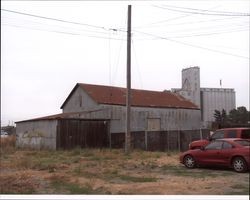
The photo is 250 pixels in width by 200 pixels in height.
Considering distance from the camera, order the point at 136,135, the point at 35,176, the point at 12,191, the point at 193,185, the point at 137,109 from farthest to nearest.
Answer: the point at 137,109, the point at 136,135, the point at 35,176, the point at 193,185, the point at 12,191

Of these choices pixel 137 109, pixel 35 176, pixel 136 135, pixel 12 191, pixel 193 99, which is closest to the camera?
pixel 12 191

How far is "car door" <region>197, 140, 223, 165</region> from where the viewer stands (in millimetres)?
18092

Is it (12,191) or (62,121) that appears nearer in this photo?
(12,191)

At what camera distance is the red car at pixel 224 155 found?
17062mm

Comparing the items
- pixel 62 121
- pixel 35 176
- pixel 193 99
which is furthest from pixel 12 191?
pixel 193 99

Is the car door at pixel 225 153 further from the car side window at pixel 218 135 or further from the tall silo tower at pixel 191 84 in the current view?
the tall silo tower at pixel 191 84

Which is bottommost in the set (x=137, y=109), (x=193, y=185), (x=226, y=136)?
(x=193, y=185)

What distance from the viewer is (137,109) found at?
4353 cm

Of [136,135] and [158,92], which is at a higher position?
[158,92]

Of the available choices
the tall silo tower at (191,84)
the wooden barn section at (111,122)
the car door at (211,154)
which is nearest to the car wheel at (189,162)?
the car door at (211,154)

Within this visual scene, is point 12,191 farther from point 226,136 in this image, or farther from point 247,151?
point 226,136

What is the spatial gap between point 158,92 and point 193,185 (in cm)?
3826

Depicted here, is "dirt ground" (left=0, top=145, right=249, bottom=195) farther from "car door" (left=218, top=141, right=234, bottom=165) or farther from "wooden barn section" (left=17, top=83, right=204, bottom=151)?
"wooden barn section" (left=17, top=83, right=204, bottom=151)

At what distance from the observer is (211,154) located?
60.2 ft
